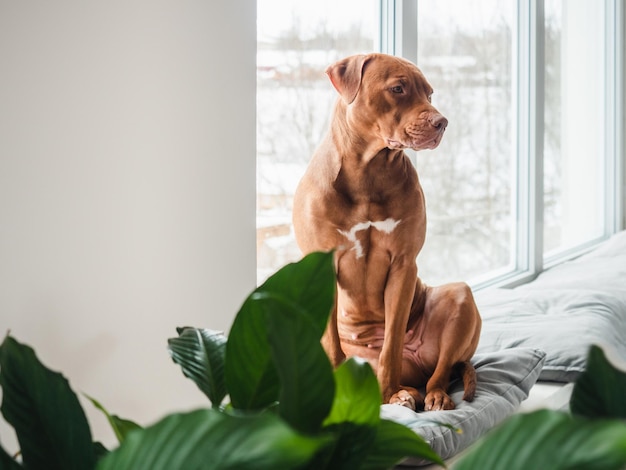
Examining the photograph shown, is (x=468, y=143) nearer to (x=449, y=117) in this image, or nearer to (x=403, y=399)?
(x=449, y=117)

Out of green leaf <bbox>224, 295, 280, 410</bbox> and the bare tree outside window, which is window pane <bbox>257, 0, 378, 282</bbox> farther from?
green leaf <bbox>224, 295, 280, 410</bbox>

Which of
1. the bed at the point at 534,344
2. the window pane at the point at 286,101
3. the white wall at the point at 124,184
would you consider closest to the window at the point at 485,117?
the window pane at the point at 286,101

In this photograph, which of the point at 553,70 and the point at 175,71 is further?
the point at 553,70

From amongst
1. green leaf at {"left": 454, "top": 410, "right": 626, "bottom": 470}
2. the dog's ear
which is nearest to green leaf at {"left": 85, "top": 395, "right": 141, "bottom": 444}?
green leaf at {"left": 454, "top": 410, "right": 626, "bottom": 470}

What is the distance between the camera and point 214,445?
38 centimetres

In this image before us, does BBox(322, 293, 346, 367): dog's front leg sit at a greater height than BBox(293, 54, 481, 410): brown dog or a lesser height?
lesser

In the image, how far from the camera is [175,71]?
1420mm

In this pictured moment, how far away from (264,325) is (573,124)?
12.6 ft

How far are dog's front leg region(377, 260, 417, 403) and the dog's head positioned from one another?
0.23m

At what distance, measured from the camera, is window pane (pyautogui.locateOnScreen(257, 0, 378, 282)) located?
6.57 feet

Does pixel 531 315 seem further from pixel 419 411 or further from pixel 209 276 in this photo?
pixel 209 276

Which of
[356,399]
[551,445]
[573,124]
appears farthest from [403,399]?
[573,124]

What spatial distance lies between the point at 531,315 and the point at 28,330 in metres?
1.56

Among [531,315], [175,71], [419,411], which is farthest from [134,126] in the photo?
[531,315]
